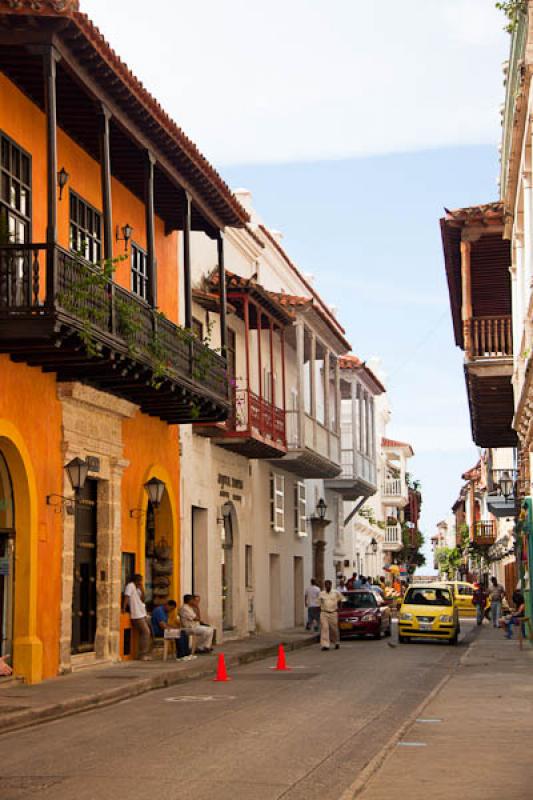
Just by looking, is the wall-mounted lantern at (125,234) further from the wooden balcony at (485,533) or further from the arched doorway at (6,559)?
the wooden balcony at (485,533)

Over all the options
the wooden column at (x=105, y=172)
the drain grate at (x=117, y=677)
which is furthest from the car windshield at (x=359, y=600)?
the wooden column at (x=105, y=172)

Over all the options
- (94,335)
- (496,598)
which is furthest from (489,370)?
(496,598)

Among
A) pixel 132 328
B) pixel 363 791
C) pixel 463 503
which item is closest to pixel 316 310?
pixel 132 328

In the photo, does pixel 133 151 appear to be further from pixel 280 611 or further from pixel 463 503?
pixel 463 503

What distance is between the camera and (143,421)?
2353 cm

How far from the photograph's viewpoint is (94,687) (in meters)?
17.0

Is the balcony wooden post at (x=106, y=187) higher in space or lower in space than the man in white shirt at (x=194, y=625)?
higher

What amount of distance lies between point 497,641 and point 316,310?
955cm

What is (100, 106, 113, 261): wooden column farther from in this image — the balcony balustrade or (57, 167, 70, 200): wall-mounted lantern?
the balcony balustrade

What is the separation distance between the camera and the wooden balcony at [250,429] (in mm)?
28188

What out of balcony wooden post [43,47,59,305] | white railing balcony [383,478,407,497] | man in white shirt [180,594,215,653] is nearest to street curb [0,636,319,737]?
man in white shirt [180,594,215,653]

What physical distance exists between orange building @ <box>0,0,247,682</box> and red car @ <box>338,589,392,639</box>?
9.89 meters

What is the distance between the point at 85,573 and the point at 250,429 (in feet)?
27.1

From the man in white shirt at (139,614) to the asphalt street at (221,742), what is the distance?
2677mm
